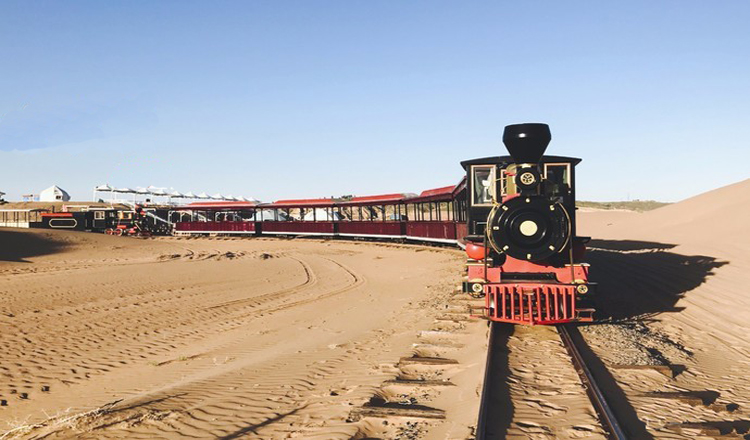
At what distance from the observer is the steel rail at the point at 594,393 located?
15.2 feet

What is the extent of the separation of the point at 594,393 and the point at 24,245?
33229 mm

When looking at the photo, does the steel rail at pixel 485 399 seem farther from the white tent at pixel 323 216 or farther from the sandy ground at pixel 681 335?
the white tent at pixel 323 216

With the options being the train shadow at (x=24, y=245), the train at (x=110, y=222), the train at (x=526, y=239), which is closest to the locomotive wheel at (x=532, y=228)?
the train at (x=526, y=239)

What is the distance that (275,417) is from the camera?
555cm

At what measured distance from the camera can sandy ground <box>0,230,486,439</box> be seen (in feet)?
18.3

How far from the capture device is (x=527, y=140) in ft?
30.2

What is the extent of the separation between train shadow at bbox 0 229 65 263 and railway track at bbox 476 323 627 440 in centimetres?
2518

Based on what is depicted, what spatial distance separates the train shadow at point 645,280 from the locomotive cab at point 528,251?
2.01 meters

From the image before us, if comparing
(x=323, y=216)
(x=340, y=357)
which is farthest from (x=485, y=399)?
(x=323, y=216)

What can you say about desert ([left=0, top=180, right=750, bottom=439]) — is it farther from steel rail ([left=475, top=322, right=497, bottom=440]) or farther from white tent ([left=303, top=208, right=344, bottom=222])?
white tent ([left=303, top=208, right=344, bottom=222])

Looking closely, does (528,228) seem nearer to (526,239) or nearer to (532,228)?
(532,228)

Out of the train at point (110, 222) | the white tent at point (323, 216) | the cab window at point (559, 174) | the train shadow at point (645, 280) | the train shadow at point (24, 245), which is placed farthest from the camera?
the train at point (110, 222)

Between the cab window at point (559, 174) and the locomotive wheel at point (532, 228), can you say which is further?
the cab window at point (559, 174)

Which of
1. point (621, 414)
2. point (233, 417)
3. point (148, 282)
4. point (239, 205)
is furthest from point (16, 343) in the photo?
point (239, 205)
